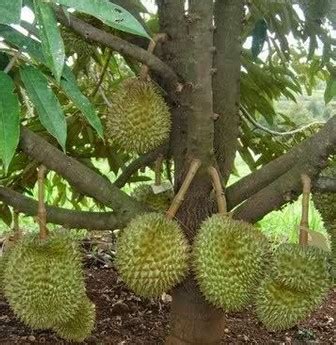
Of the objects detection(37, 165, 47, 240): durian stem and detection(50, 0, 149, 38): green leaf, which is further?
detection(37, 165, 47, 240): durian stem

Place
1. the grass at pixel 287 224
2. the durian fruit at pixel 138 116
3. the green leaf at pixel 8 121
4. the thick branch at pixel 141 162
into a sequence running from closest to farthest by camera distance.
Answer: the green leaf at pixel 8 121
the durian fruit at pixel 138 116
the thick branch at pixel 141 162
the grass at pixel 287 224

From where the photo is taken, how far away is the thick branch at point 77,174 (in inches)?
48.4

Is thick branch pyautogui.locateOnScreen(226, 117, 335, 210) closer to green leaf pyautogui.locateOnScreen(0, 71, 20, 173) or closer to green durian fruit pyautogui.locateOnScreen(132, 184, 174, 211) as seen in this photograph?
green durian fruit pyautogui.locateOnScreen(132, 184, 174, 211)

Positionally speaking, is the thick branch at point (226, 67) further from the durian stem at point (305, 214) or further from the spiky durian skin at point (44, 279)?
the spiky durian skin at point (44, 279)

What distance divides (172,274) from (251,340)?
79 centimetres

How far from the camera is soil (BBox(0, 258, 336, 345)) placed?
183 centimetres

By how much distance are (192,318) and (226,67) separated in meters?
0.54

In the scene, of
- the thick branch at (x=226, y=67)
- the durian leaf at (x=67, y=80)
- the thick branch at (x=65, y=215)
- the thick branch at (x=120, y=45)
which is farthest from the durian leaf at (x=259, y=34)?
the durian leaf at (x=67, y=80)

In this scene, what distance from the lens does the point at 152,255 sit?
1.18 meters

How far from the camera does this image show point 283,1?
145 centimetres

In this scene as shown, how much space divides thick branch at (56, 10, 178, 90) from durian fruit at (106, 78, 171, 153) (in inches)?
1.7

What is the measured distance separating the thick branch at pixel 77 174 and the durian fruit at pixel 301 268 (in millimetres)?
337

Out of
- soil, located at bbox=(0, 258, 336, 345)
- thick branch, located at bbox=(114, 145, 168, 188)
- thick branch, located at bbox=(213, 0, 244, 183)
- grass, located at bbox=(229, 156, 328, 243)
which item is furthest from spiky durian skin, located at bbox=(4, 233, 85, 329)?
grass, located at bbox=(229, 156, 328, 243)

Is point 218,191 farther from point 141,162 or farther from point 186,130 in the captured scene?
point 141,162
